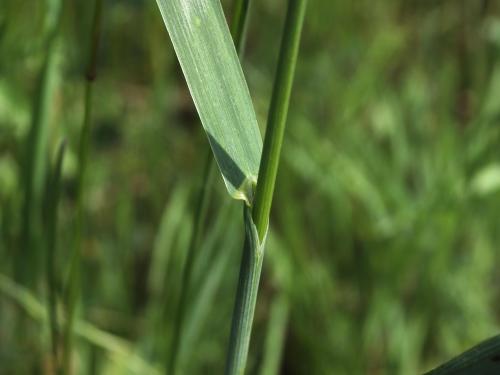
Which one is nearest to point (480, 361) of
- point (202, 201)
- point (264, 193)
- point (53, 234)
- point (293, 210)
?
point (264, 193)

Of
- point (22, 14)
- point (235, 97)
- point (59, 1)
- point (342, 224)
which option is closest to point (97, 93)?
point (22, 14)

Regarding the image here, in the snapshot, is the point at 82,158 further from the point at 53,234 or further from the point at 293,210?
the point at 293,210

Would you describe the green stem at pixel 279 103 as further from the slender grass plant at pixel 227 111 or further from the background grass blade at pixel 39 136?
the background grass blade at pixel 39 136

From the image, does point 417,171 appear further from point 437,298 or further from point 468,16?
point 468,16

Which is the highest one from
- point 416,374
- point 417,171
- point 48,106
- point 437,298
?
point 48,106

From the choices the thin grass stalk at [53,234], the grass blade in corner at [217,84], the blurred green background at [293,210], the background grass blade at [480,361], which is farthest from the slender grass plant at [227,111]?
the blurred green background at [293,210]

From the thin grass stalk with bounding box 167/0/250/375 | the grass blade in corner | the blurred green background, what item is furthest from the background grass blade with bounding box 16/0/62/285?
the grass blade in corner
